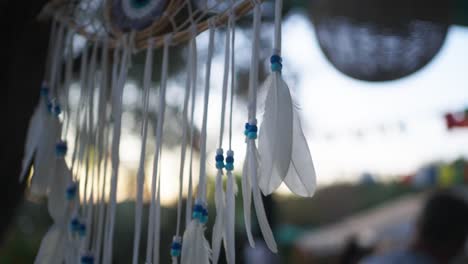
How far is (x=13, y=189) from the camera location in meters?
1.11

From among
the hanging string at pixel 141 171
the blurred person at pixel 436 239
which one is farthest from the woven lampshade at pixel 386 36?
the hanging string at pixel 141 171

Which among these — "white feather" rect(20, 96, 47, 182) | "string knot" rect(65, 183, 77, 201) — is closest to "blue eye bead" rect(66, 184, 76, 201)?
"string knot" rect(65, 183, 77, 201)

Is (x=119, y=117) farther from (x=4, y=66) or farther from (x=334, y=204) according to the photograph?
(x=334, y=204)

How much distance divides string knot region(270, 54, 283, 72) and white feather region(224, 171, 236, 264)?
0.13 m

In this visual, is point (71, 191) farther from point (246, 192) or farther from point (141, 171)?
point (246, 192)

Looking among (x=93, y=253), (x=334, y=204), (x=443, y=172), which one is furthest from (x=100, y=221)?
(x=334, y=204)

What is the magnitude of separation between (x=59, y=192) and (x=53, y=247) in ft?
0.28

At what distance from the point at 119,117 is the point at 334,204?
7622 millimetres

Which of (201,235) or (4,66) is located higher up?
(4,66)

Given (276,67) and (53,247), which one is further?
(53,247)

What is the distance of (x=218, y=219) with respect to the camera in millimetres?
640

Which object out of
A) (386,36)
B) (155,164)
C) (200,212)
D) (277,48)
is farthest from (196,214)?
(386,36)

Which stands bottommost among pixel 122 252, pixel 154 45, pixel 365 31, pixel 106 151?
pixel 122 252

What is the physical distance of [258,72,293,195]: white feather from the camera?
1.88 feet
